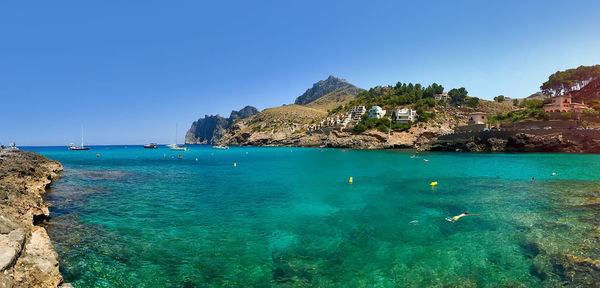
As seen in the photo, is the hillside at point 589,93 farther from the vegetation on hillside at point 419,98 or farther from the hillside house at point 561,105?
the vegetation on hillside at point 419,98

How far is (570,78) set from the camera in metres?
98.0

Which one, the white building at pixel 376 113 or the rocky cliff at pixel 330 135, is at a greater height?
the white building at pixel 376 113

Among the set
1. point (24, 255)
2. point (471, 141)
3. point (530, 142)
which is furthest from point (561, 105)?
point (24, 255)

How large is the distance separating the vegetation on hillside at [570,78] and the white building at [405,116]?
49.6 meters

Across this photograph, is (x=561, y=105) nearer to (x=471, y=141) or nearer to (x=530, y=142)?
(x=530, y=142)

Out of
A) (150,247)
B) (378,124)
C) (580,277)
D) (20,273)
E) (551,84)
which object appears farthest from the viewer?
(378,124)

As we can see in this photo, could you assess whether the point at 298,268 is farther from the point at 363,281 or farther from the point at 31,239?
the point at 31,239

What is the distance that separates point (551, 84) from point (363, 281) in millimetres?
134562

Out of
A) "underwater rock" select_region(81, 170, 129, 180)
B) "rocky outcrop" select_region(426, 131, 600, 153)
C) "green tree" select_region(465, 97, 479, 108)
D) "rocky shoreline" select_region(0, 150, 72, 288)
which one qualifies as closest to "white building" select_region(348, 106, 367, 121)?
"green tree" select_region(465, 97, 479, 108)

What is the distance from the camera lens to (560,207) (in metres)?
17.6

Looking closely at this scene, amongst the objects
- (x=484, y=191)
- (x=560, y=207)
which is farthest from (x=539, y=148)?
(x=560, y=207)

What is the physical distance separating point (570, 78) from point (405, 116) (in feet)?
196

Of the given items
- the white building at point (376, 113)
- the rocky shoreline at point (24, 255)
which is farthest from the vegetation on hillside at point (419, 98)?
the rocky shoreline at point (24, 255)

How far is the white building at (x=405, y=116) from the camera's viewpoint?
112 meters
